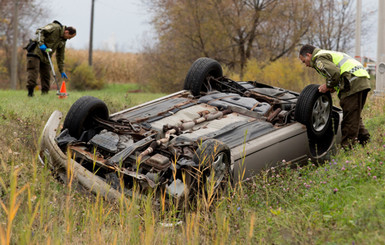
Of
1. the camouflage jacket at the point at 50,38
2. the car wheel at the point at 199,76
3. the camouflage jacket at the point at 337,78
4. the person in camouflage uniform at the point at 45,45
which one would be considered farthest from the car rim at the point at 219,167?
the camouflage jacket at the point at 50,38

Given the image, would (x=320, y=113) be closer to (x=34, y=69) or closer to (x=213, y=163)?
(x=213, y=163)

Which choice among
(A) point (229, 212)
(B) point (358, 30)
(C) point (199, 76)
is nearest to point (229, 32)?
(B) point (358, 30)

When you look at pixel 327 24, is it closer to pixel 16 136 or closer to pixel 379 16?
pixel 379 16

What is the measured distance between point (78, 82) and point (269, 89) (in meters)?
22.0

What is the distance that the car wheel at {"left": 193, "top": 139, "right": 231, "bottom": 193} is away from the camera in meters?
4.18

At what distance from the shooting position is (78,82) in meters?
27.1

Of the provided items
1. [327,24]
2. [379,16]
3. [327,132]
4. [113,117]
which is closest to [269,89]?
[327,132]

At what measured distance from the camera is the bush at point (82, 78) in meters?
26.8

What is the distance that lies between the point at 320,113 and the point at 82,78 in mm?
23091

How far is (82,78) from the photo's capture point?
27297 millimetres

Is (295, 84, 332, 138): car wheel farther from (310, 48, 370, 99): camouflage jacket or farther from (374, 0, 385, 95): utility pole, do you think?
(374, 0, 385, 95): utility pole

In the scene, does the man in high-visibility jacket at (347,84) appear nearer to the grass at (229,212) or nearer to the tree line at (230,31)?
the grass at (229,212)

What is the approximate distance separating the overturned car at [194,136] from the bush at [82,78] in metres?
21.3

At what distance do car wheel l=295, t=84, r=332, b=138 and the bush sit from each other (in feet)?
74.0
